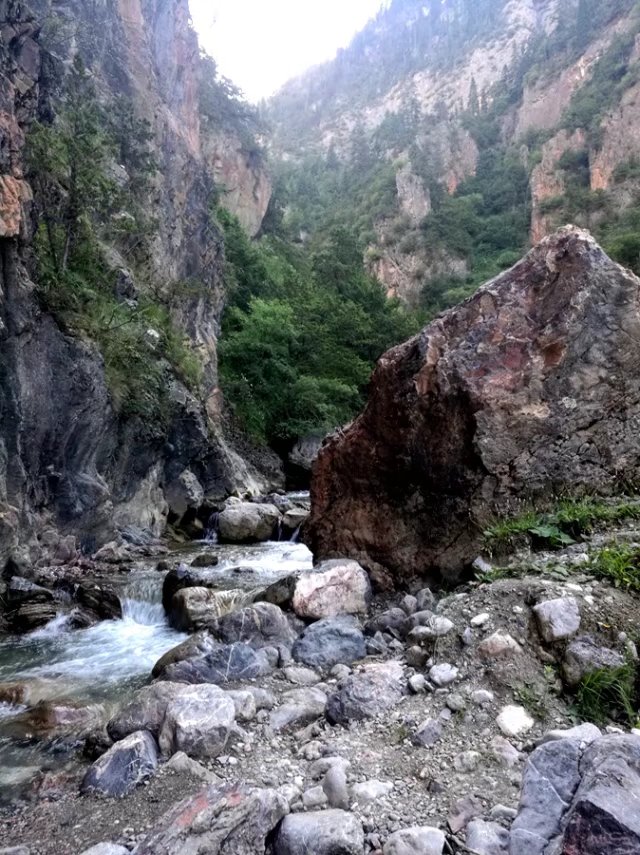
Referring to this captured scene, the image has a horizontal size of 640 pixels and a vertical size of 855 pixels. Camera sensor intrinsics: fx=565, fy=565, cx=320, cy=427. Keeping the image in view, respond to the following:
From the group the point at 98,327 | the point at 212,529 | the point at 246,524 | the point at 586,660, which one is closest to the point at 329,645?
the point at 586,660

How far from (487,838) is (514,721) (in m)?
0.99

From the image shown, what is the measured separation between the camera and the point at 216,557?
10672 mm

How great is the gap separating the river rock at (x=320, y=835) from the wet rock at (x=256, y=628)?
9.30ft

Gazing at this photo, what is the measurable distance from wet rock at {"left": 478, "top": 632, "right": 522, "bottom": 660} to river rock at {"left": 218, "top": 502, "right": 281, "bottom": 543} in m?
10.1

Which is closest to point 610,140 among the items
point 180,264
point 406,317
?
point 406,317

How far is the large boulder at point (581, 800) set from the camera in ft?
6.20

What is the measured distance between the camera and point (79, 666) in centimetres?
614

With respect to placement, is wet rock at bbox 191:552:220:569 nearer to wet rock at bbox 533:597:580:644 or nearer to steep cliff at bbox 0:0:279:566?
steep cliff at bbox 0:0:279:566

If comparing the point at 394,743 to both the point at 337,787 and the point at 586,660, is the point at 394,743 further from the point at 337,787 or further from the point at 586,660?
the point at 586,660

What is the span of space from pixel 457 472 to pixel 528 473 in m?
0.74

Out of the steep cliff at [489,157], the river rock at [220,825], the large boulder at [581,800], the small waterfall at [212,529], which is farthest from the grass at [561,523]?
the steep cliff at [489,157]

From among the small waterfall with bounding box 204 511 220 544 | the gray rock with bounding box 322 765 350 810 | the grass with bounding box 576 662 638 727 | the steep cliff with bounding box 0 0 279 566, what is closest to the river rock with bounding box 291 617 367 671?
the gray rock with bounding box 322 765 350 810

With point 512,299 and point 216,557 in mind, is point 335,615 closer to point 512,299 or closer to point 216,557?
point 512,299

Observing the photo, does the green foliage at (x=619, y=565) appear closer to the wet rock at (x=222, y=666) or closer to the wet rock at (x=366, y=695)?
the wet rock at (x=366, y=695)
